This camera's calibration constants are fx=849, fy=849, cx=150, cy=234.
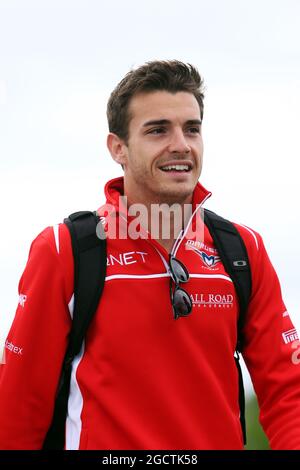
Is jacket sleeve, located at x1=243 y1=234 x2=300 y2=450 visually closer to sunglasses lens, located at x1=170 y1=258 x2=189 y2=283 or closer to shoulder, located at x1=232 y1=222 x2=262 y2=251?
shoulder, located at x1=232 y1=222 x2=262 y2=251

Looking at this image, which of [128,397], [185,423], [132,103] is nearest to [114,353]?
[128,397]

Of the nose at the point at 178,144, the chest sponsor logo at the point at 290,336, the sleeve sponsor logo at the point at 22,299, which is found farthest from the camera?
the chest sponsor logo at the point at 290,336

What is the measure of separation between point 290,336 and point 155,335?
1037 millimetres

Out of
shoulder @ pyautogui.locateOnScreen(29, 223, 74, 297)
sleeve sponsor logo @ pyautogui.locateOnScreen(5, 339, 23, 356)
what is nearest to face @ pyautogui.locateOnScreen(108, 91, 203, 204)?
shoulder @ pyautogui.locateOnScreen(29, 223, 74, 297)

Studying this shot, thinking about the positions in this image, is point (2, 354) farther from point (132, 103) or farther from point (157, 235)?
point (132, 103)

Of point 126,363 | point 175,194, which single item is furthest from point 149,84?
point 126,363

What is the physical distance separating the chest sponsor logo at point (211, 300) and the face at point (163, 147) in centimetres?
65

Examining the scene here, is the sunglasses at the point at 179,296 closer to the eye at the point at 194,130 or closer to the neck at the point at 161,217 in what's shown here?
the neck at the point at 161,217

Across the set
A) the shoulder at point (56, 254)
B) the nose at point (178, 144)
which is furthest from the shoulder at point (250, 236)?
the shoulder at point (56, 254)

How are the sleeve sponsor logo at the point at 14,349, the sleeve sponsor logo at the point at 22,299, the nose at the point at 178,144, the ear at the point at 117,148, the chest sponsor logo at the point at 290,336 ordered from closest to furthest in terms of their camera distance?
the sleeve sponsor logo at the point at 14,349
the sleeve sponsor logo at the point at 22,299
the nose at the point at 178,144
the chest sponsor logo at the point at 290,336
the ear at the point at 117,148

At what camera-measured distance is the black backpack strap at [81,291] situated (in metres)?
4.93

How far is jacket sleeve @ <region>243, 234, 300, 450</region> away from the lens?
5352mm

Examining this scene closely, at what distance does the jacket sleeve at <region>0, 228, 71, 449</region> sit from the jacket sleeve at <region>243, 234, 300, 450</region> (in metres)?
1.24

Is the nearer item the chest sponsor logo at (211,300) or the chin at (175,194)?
the chest sponsor logo at (211,300)
